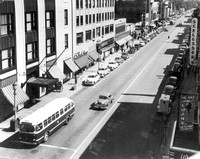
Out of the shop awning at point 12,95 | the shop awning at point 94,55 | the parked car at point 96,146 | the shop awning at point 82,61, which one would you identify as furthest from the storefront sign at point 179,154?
the shop awning at point 94,55

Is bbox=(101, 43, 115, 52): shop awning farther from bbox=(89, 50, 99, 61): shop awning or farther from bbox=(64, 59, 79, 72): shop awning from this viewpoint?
bbox=(64, 59, 79, 72): shop awning

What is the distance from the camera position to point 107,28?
264 ft

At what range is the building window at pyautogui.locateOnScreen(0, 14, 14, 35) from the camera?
35.5m

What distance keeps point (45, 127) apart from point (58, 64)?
21.2 m

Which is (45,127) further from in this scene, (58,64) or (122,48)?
(122,48)

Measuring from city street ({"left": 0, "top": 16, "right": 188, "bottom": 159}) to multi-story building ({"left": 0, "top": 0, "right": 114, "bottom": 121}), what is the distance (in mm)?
5346

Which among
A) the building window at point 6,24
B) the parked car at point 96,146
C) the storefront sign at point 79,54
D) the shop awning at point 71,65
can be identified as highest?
the building window at point 6,24

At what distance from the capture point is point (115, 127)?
1358 inches

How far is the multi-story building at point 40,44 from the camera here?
36.3 m

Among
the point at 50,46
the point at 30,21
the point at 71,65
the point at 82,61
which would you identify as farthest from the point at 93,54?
the point at 30,21

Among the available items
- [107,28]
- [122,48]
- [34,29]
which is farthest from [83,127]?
[122,48]

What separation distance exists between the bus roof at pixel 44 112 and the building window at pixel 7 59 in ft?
24.5

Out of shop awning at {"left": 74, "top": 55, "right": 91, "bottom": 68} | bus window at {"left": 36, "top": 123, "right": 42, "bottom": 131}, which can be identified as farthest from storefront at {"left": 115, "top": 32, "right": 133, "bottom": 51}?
bus window at {"left": 36, "top": 123, "right": 42, "bottom": 131}

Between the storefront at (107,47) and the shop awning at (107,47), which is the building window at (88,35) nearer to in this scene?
the storefront at (107,47)
